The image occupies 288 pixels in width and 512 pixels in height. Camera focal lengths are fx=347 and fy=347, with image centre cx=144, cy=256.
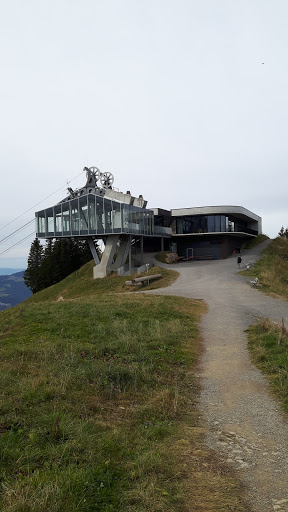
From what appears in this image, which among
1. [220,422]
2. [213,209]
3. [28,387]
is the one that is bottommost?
[220,422]

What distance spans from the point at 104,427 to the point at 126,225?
37159 mm

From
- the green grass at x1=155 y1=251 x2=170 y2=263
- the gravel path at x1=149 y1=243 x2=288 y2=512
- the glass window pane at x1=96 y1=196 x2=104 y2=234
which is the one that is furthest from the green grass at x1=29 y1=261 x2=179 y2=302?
the gravel path at x1=149 y1=243 x2=288 y2=512

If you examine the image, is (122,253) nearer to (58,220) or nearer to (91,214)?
(91,214)

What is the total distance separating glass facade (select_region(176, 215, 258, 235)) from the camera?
54375 mm

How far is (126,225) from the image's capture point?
4262 cm

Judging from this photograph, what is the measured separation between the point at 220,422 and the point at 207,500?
2412 millimetres

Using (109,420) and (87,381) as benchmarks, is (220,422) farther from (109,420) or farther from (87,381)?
(87,381)

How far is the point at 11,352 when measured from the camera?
32.3 ft

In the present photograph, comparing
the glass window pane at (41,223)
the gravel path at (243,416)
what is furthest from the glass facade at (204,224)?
the gravel path at (243,416)

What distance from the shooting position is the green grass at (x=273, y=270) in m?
28.2

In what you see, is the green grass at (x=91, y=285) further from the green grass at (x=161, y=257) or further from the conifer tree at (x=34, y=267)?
the conifer tree at (x=34, y=267)

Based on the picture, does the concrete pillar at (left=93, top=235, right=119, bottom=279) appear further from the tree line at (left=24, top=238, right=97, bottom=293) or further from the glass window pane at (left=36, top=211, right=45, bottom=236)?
the tree line at (left=24, top=238, right=97, bottom=293)

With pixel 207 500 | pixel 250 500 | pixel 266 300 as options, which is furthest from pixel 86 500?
pixel 266 300

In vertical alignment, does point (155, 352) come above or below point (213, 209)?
below
